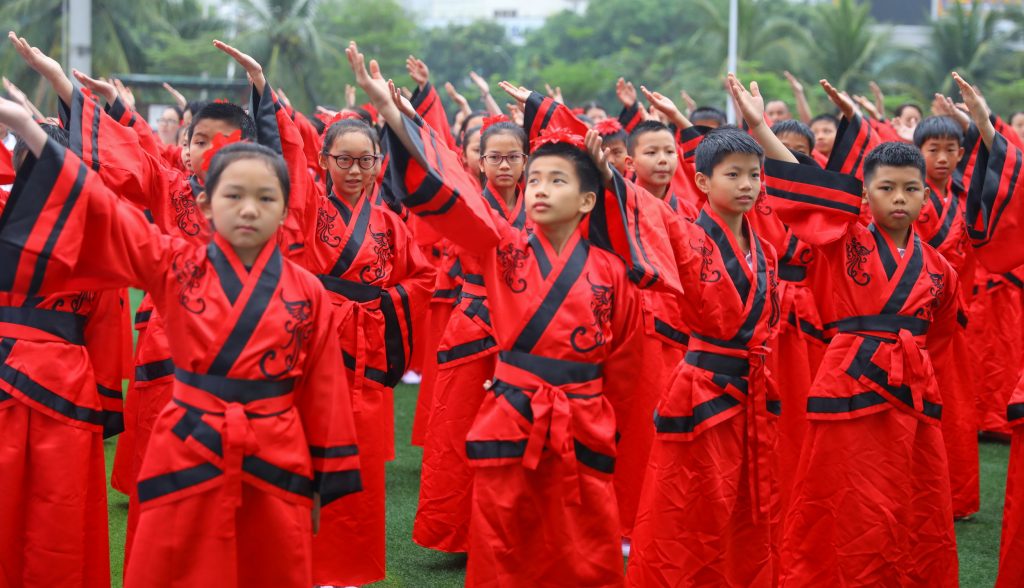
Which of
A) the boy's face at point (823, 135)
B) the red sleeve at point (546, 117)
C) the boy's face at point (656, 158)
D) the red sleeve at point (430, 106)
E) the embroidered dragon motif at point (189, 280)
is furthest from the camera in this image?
the boy's face at point (823, 135)

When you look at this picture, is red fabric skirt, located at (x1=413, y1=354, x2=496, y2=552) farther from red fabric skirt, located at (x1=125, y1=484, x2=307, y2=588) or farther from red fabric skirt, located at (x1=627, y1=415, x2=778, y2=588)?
red fabric skirt, located at (x1=125, y1=484, x2=307, y2=588)

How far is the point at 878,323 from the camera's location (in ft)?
13.7

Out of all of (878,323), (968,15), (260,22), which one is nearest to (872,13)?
(968,15)

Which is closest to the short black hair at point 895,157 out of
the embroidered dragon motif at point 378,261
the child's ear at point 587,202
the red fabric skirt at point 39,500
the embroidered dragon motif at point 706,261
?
the embroidered dragon motif at point 706,261

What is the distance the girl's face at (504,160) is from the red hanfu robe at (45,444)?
6.61 feet

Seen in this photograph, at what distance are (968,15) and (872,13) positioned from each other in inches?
493

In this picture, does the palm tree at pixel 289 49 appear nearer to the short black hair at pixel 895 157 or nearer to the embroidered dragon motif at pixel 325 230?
the embroidered dragon motif at pixel 325 230

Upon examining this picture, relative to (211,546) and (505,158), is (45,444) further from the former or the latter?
(505,158)

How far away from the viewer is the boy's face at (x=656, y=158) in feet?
17.8

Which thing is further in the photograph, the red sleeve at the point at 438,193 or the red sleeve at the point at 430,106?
the red sleeve at the point at 430,106

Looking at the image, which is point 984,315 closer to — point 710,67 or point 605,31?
point 710,67

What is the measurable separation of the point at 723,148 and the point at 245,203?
5.76 feet

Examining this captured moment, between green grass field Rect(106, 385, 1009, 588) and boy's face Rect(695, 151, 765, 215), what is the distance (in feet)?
6.05

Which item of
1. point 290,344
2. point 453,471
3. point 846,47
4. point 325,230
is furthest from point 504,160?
point 846,47
